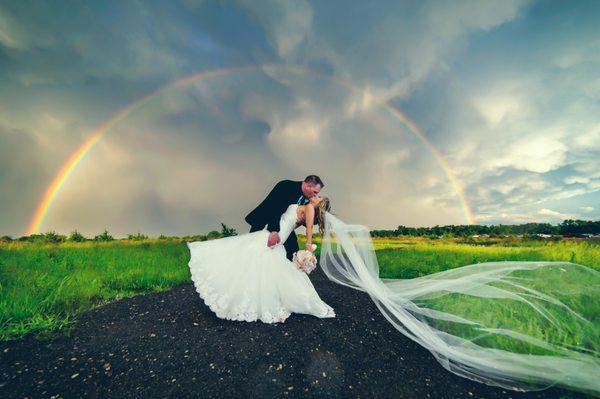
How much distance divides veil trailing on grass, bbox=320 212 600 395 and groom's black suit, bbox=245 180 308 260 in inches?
38.1

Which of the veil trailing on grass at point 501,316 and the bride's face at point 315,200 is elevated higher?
the bride's face at point 315,200

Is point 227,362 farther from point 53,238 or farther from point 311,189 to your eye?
point 53,238

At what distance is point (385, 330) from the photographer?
5.95 meters

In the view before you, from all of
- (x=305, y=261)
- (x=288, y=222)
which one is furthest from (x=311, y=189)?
(x=305, y=261)

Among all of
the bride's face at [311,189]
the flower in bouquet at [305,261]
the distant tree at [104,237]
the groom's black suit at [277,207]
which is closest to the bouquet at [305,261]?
the flower in bouquet at [305,261]

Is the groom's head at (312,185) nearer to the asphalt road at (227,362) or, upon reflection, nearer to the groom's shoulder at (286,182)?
the groom's shoulder at (286,182)

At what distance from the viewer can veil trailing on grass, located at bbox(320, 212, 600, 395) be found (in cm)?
420

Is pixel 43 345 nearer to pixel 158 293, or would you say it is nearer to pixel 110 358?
pixel 110 358

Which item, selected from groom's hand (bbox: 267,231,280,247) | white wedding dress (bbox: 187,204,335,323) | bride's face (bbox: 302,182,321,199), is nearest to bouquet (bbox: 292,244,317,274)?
white wedding dress (bbox: 187,204,335,323)

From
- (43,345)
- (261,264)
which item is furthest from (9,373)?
(261,264)

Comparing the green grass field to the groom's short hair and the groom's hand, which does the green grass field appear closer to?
the groom's hand

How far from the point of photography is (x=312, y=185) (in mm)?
6375

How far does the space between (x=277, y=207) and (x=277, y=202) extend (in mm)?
116

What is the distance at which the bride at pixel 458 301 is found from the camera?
433 cm
